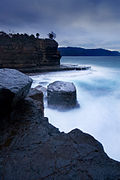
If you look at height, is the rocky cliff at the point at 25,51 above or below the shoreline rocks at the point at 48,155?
above

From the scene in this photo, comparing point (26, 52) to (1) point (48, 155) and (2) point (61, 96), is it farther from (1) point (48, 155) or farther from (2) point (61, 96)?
(1) point (48, 155)

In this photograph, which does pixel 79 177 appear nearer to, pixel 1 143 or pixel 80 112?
pixel 1 143

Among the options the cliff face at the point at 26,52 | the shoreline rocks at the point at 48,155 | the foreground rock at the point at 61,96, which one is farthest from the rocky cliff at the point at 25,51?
the shoreline rocks at the point at 48,155

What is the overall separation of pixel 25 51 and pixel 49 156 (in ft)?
79.3

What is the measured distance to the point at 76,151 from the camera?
140 centimetres

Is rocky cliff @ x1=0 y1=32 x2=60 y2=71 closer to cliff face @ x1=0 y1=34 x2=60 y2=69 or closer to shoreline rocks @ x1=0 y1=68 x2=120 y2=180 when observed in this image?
cliff face @ x1=0 y1=34 x2=60 y2=69

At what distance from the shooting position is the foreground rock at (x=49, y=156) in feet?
3.72

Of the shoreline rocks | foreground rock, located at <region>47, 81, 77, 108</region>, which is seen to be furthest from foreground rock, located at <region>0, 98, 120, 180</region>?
foreground rock, located at <region>47, 81, 77, 108</region>

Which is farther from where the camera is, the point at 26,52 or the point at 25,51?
the point at 26,52

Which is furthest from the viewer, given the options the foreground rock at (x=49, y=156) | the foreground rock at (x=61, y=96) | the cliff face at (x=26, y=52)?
the cliff face at (x=26, y=52)

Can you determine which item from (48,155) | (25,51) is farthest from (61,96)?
(25,51)

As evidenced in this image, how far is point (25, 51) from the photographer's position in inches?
896

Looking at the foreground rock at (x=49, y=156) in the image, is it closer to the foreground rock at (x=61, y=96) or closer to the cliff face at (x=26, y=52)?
the foreground rock at (x=61, y=96)

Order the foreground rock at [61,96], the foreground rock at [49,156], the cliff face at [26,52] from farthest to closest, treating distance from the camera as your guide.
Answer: the cliff face at [26,52] < the foreground rock at [61,96] < the foreground rock at [49,156]
